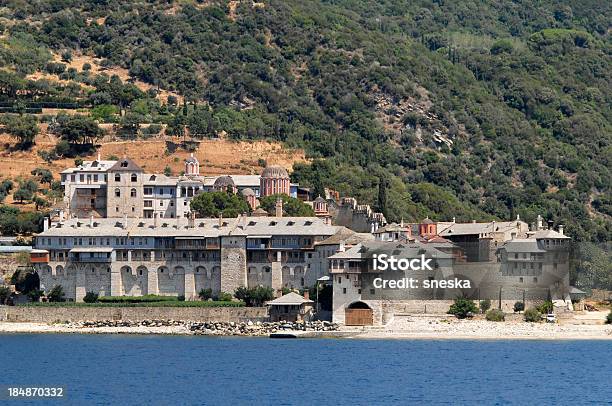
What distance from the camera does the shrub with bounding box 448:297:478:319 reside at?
373 ft

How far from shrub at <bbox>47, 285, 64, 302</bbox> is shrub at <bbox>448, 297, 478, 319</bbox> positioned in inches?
1044

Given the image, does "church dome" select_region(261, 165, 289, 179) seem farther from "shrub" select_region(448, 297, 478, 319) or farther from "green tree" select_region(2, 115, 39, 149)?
"shrub" select_region(448, 297, 478, 319)

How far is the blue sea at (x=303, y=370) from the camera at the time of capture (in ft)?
274

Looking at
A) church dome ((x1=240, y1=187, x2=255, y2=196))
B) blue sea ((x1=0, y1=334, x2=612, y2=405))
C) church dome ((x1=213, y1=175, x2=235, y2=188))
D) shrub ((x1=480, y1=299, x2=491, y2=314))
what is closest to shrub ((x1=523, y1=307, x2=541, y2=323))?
shrub ((x1=480, y1=299, x2=491, y2=314))

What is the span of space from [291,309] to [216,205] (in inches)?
652

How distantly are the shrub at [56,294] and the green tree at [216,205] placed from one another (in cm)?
1360

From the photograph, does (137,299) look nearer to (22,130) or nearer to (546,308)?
(546,308)

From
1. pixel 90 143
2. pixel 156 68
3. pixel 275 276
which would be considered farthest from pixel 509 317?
pixel 156 68

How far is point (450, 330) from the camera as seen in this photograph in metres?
112

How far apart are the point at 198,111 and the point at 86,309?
5414 cm

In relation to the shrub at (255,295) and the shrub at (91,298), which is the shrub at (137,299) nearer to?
the shrub at (91,298)

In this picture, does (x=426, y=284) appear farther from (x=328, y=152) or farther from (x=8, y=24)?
(x=8, y=24)

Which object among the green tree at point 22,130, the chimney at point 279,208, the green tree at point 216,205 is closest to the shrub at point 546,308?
the chimney at point 279,208

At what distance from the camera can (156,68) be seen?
188 m
